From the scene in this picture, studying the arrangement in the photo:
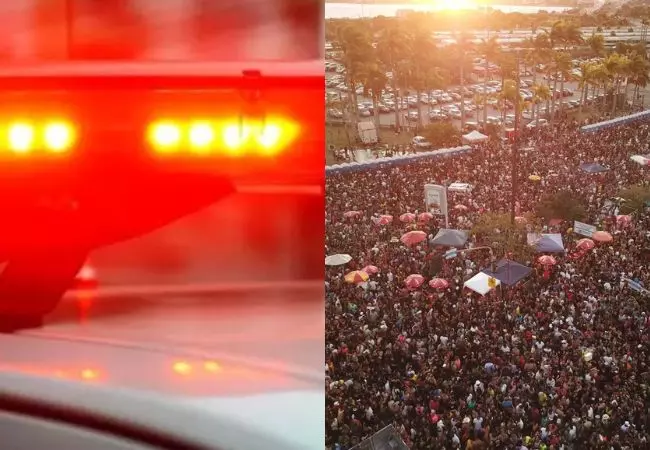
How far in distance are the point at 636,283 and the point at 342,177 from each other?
1692 mm

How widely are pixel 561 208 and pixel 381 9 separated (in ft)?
4.92

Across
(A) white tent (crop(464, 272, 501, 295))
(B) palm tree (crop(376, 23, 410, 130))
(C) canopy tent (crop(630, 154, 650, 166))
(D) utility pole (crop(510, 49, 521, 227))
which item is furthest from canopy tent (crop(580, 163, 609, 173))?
(B) palm tree (crop(376, 23, 410, 130))

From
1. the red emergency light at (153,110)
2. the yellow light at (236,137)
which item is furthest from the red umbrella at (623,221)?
the yellow light at (236,137)

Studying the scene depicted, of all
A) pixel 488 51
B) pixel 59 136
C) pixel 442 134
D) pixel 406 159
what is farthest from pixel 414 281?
pixel 59 136

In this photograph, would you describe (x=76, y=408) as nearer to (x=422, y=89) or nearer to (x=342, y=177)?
(x=342, y=177)

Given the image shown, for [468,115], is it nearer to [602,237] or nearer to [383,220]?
[383,220]

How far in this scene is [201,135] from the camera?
120 inches

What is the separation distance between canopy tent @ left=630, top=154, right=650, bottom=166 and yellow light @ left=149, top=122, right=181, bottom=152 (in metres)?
2.44

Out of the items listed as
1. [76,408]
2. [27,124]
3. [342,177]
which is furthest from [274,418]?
[27,124]

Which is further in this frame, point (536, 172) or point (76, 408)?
point (536, 172)

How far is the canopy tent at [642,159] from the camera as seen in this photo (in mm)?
3555

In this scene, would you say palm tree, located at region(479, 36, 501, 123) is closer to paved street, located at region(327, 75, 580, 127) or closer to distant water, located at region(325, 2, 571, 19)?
paved street, located at region(327, 75, 580, 127)

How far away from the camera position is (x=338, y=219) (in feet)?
11.1

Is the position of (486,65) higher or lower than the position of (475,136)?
higher
